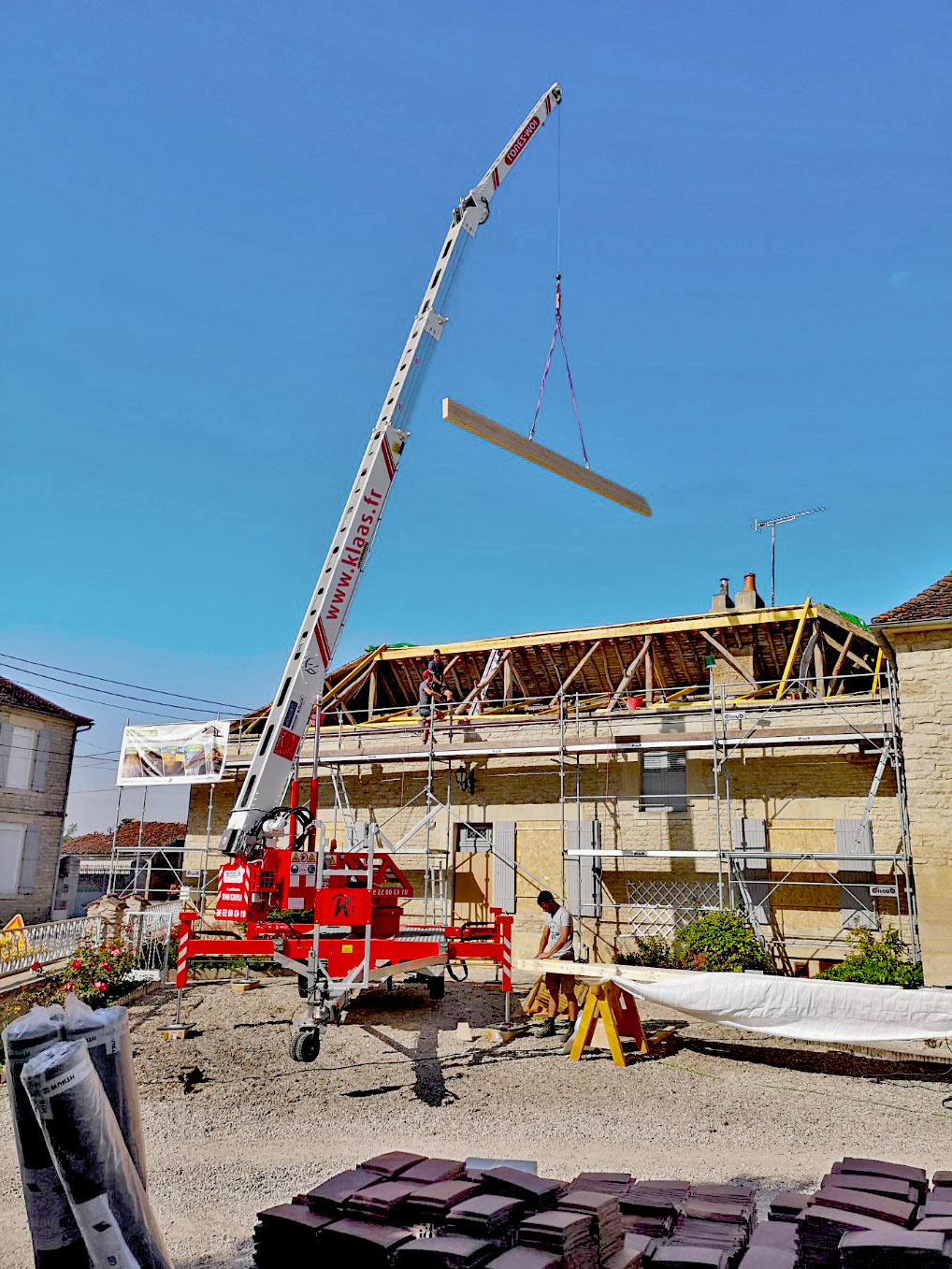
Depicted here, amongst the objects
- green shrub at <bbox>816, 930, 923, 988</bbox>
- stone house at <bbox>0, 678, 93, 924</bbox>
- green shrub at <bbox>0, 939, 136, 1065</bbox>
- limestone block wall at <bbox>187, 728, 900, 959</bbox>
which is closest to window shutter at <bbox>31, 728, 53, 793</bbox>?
stone house at <bbox>0, 678, 93, 924</bbox>

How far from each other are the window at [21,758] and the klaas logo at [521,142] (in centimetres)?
2075

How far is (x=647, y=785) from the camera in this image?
16.8 metres

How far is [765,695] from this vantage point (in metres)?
17.2

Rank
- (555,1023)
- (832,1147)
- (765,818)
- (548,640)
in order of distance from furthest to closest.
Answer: (548,640)
(765,818)
(555,1023)
(832,1147)

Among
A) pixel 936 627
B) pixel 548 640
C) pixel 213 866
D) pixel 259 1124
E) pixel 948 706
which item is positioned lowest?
pixel 259 1124

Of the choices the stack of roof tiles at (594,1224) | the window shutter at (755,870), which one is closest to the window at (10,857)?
the window shutter at (755,870)

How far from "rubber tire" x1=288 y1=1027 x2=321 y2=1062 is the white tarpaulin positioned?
125 inches

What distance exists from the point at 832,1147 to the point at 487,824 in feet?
34.9

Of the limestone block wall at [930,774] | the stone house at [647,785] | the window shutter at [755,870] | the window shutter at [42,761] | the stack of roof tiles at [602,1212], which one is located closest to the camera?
the stack of roof tiles at [602,1212]

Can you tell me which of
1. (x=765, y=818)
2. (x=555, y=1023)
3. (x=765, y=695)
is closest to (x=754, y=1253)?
(x=555, y=1023)

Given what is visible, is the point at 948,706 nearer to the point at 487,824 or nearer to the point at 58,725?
the point at 487,824

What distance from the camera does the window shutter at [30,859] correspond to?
26328 millimetres

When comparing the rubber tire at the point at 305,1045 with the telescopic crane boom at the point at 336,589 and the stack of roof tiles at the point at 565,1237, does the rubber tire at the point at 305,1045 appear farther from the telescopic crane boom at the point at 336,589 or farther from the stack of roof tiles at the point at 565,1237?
the stack of roof tiles at the point at 565,1237

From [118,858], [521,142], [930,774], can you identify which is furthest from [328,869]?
[118,858]
